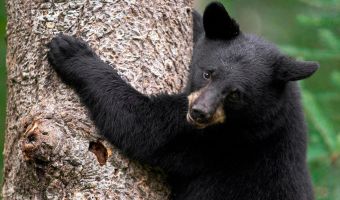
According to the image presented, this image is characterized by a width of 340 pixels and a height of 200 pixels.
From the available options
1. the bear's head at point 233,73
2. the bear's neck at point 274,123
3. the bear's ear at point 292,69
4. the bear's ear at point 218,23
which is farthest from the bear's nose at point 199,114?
the bear's ear at point 218,23

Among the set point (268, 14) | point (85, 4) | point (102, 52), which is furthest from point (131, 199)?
point (268, 14)

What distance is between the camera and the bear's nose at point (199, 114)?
5293 millimetres

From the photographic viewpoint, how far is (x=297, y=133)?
5941 millimetres

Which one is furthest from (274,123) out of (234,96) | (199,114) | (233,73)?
(199,114)

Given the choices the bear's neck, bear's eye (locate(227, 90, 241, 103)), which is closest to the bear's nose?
bear's eye (locate(227, 90, 241, 103))

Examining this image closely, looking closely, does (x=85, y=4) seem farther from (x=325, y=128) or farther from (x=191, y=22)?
(x=325, y=128)

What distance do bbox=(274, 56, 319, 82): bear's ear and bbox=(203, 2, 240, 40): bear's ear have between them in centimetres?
45

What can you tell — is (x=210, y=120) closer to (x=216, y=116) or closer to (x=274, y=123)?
(x=216, y=116)

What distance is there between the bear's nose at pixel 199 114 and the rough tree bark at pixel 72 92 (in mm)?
508

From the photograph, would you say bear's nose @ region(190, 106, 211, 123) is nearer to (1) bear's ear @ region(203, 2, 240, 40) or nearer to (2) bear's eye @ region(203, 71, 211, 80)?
(2) bear's eye @ region(203, 71, 211, 80)

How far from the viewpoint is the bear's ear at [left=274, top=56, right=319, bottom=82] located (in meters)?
5.52

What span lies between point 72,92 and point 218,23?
1302 millimetres

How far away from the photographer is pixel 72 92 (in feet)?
18.0

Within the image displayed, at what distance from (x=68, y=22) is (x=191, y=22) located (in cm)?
124
